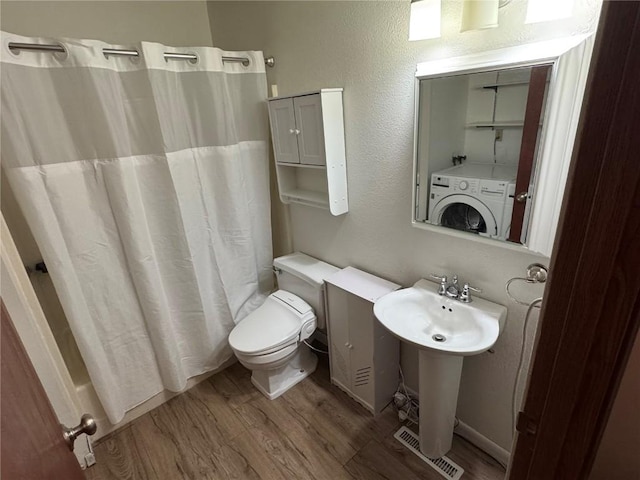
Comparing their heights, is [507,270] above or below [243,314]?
above

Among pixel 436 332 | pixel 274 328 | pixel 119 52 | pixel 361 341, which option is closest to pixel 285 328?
pixel 274 328

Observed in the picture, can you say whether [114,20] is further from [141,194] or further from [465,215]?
[465,215]

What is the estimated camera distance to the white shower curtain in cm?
136

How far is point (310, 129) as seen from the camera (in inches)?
65.6

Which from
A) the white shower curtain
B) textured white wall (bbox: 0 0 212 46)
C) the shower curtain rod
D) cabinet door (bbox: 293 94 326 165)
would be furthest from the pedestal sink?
textured white wall (bbox: 0 0 212 46)

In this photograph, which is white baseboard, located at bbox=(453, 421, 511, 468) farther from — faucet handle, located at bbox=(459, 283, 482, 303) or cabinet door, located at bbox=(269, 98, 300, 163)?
cabinet door, located at bbox=(269, 98, 300, 163)

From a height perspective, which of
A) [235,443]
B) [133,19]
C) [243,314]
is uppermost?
[133,19]

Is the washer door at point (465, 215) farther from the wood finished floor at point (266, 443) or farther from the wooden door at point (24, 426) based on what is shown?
the wooden door at point (24, 426)

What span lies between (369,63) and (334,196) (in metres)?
0.62

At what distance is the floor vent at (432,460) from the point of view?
1.50 m

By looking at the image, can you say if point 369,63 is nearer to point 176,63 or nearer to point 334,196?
point 334,196

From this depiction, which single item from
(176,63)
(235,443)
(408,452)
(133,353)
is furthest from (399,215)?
(133,353)

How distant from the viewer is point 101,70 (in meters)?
1.41

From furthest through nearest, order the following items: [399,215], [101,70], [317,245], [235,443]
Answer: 1. [317,245]
2. [235,443]
3. [399,215]
4. [101,70]
